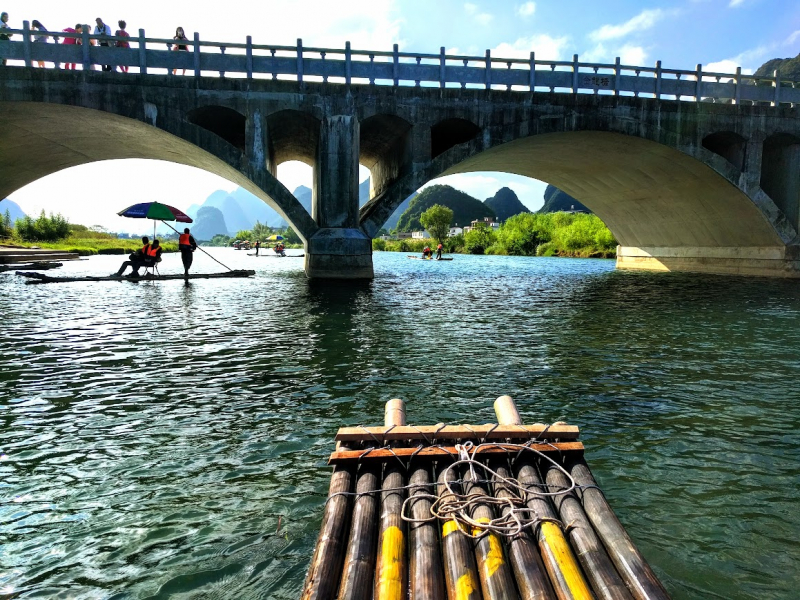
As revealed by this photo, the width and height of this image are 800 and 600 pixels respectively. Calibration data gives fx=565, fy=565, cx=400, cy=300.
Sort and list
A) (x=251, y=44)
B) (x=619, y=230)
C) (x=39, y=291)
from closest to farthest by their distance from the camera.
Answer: (x=39, y=291) < (x=251, y=44) < (x=619, y=230)

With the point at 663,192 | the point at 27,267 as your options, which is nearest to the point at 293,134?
the point at 27,267

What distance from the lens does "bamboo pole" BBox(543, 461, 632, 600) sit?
331 centimetres

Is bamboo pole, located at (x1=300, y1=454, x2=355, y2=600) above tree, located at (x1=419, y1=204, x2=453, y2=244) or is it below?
below

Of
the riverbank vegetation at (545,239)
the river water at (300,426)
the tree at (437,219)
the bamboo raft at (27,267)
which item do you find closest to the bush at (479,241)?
the riverbank vegetation at (545,239)

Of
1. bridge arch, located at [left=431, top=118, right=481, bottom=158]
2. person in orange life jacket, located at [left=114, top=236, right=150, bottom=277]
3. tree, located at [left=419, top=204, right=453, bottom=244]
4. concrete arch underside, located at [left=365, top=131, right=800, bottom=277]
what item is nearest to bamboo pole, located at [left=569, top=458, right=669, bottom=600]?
person in orange life jacket, located at [left=114, top=236, right=150, bottom=277]

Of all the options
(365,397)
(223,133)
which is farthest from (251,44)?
(365,397)

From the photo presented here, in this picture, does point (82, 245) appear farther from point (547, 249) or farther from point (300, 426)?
point (300, 426)

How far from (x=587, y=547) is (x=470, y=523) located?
77cm

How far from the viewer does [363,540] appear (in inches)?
150

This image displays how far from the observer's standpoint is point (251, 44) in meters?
28.0

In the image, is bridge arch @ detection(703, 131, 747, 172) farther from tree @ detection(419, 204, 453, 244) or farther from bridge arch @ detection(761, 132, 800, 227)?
tree @ detection(419, 204, 453, 244)

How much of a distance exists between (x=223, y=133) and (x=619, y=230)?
3467 cm

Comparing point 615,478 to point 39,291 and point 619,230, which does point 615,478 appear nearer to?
point 39,291

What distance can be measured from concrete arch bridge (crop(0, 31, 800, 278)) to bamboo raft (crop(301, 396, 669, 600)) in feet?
85.8
